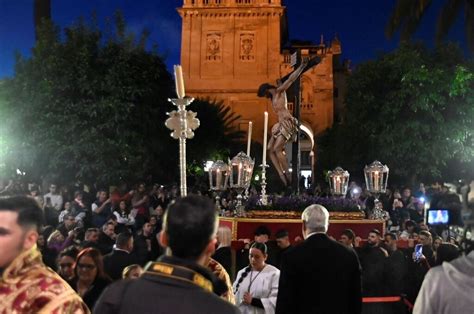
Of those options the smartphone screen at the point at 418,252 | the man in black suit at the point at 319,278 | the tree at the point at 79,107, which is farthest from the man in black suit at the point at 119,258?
the tree at the point at 79,107

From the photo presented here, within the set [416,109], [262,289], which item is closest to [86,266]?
[262,289]

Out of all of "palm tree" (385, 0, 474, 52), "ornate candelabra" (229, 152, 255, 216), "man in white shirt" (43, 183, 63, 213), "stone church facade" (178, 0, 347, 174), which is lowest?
"man in white shirt" (43, 183, 63, 213)

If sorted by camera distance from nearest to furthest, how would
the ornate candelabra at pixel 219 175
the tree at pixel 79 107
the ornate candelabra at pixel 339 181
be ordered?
the ornate candelabra at pixel 219 175 → the ornate candelabra at pixel 339 181 → the tree at pixel 79 107

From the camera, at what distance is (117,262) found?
6.65 meters

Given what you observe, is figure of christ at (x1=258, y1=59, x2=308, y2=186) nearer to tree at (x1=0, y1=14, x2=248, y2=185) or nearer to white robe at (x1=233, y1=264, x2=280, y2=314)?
white robe at (x1=233, y1=264, x2=280, y2=314)

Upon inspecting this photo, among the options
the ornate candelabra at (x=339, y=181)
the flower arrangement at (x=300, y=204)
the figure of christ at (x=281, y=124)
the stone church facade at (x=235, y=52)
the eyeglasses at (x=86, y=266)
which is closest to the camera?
the eyeglasses at (x=86, y=266)

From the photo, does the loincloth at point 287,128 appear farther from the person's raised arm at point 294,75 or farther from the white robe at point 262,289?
the white robe at point 262,289

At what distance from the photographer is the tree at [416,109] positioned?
29844mm

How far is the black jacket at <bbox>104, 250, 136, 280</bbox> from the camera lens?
21.4 ft

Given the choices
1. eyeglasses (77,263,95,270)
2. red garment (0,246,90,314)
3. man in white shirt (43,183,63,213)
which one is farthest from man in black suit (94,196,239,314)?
man in white shirt (43,183,63,213)

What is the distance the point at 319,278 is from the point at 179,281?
→ 110 inches

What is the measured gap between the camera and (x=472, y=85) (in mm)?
30172

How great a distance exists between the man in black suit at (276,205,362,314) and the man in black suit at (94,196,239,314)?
8.31 feet

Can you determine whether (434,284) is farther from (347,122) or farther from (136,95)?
(347,122)
